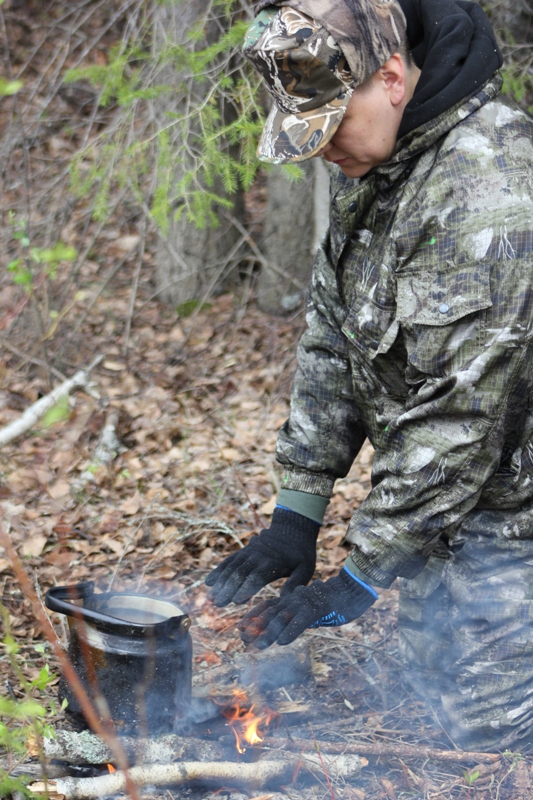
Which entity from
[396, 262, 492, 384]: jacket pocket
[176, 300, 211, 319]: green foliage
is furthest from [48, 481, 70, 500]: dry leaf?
[396, 262, 492, 384]: jacket pocket

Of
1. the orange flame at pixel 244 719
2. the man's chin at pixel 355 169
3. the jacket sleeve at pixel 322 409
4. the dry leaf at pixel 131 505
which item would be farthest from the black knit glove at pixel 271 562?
the dry leaf at pixel 131 505

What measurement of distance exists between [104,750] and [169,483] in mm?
2271

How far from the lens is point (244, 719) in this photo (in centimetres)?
290

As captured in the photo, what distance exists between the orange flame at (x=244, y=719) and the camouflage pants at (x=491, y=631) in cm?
68

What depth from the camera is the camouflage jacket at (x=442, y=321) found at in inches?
98.6

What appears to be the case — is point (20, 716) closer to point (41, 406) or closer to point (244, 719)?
point (244, 719)

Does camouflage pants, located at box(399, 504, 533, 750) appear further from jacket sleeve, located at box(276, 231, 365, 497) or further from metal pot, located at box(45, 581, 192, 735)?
metal pot, located at box(45, 581, 192, 735)

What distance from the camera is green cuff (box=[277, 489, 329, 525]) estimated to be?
3242 millimetres

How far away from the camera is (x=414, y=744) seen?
292 cm

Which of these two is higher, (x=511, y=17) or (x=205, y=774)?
(x=511, y=17)

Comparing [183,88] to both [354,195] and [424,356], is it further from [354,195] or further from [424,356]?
[424,356]

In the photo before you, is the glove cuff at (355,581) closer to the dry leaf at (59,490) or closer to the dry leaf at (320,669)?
the dry leaf at (320,669)

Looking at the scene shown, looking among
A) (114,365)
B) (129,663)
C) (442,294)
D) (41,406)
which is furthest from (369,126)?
(114,365)

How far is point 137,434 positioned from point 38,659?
6.84 ft
